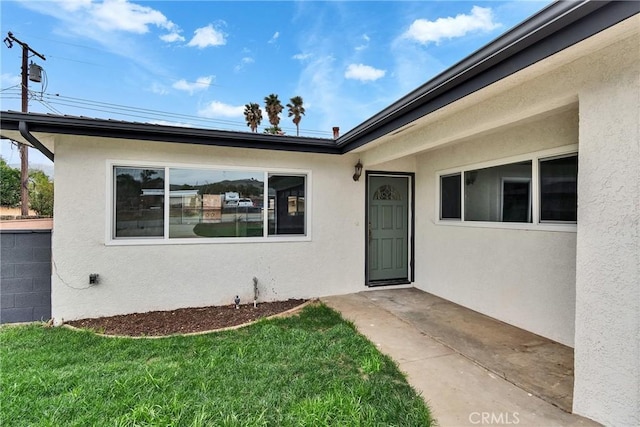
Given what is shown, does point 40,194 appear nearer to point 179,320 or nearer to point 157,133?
point 157,133

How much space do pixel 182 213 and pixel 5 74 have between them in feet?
39.9

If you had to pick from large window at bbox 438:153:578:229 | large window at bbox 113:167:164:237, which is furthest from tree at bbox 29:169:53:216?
large window at bbox 438:153:578:229

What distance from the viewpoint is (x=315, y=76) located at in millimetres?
12039

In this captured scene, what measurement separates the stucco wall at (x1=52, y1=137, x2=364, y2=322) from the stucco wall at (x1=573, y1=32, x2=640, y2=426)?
398 centimetres

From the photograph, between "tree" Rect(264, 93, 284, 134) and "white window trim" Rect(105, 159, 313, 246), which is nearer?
"white window trim" Rect(105, 159, 313, 246)

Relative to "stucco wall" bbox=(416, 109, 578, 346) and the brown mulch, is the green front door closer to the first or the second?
"stucco wall" bbox=(416, 109, 578, 346)

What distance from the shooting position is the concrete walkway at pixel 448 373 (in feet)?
7.58

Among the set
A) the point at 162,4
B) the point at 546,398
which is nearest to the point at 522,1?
the point at 546,398

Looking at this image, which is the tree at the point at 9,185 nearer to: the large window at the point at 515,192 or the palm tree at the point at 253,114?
the palm tree at the point at 253,114

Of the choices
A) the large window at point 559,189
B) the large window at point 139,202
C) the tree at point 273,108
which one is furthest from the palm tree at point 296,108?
the large window at point 559,189

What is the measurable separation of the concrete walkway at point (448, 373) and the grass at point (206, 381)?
9.0 inches

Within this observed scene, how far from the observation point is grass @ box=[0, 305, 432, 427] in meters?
2.20

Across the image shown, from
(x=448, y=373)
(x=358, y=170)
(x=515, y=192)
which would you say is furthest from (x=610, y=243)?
(x=358, y=170)

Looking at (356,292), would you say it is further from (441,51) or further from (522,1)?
(441,51)
